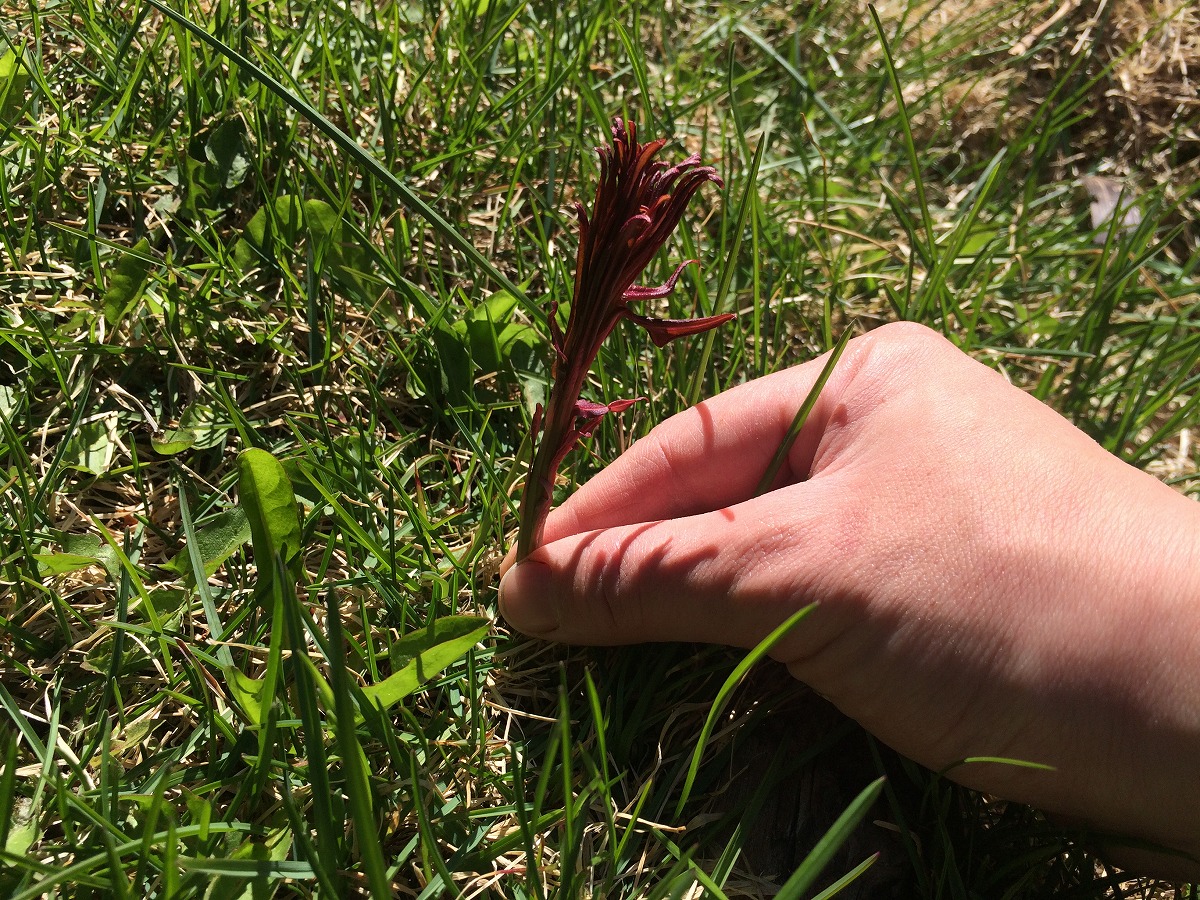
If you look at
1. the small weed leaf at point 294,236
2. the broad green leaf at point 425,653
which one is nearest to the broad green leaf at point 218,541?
the broad green leaf at point 425,653

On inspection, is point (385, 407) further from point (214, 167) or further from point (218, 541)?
point (214, 167)

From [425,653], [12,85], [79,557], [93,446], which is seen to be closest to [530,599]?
[425,653]

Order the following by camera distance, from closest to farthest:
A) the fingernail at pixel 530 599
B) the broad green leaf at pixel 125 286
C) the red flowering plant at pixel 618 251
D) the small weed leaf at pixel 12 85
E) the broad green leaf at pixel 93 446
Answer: the red flowering plant at pixel 618 251 < the fingernail at pixel 530 599 < the broad green leaf at pixel 93 446 < the broad green leaf at pixel 125 286 < the small weed leaf at pixel 12 85

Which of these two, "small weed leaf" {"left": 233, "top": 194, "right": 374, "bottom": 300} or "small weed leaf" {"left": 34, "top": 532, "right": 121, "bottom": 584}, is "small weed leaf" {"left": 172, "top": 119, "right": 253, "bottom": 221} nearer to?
"small weed leaf" {"left": 233, "top": 194, "right": 374, "bottom": 300}

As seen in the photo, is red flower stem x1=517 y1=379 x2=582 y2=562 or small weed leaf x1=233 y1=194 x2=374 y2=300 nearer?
red flower stem x1=517 y1=379 x2=582 y2=562

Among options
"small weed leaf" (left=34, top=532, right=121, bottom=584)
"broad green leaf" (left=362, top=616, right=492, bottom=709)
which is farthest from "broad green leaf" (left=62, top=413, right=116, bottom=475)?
"broad green leaf" (left=362, top=616, right=492, bottom=709)

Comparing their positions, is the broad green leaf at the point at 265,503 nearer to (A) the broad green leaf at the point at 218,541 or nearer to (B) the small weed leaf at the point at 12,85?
(A) the broad green leaf at the point at 218,541
